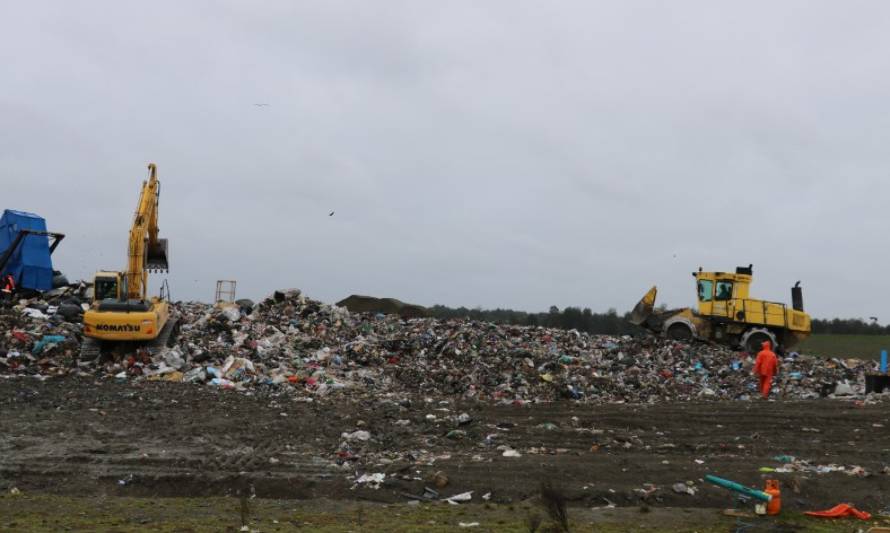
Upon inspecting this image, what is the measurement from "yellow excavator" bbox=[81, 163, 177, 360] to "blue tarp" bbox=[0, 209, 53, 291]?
3.69 metres

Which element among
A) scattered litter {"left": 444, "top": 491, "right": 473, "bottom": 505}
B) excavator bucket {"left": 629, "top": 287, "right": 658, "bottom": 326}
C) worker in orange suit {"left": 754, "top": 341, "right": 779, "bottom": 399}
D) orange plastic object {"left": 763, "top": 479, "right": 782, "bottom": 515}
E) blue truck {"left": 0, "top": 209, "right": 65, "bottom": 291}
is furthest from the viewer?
excavator bucket {"left": 629, "top": 287, "right": 658, "bottom": 326}

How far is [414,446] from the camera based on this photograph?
27.8 feet

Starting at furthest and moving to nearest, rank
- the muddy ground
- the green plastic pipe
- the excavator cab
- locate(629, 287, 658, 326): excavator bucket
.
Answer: locate(629, 287, 658, 326): excavator bucket
the excavator cab
the muddy ground
the green plastic pipe

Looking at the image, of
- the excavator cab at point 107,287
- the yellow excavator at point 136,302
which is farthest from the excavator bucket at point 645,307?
the excavator cab at point 107,287

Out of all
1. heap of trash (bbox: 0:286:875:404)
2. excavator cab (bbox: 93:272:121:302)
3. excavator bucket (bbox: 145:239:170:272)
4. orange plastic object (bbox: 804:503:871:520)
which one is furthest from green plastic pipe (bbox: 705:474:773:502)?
excavator bucket (bbox: 145:239:170:272)

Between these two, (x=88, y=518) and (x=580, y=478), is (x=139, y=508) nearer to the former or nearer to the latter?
(x=88, y=518)

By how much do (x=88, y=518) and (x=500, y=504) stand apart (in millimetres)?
3035

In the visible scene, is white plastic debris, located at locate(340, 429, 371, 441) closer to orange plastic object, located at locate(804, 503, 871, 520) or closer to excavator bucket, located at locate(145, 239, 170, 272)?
orange plastic object, located at locate(804, 503, 871, 520)

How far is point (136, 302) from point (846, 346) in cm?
2205

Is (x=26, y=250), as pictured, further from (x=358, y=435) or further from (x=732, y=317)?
(x=732, y=317)

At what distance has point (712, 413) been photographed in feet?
34.9

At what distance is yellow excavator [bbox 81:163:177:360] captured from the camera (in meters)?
13.9

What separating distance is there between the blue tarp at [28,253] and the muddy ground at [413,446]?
25.5 ft

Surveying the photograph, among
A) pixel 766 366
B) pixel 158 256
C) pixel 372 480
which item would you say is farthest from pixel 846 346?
pixel 372 480
